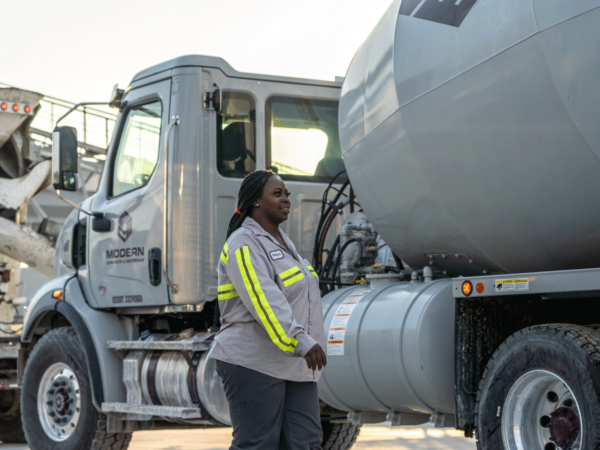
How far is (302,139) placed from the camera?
21.1 feet

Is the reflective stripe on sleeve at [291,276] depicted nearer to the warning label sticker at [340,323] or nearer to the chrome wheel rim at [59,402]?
the warning label sticker at [340,323]

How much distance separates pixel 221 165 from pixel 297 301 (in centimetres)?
273

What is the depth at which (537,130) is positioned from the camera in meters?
3.44

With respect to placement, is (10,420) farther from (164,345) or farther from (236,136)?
(236,136)

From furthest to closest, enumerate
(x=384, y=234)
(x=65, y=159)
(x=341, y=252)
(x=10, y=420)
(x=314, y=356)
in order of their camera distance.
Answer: (x=10, y=420) → (x=65, y=159) → (x=341, y=252) → (x=384, y=234) → (x=314, y=356)

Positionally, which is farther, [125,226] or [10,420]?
[10,420]

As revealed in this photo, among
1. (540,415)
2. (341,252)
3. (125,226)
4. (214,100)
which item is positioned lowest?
(540,415)

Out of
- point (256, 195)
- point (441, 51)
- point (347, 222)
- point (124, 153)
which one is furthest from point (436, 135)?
point (124, 153)

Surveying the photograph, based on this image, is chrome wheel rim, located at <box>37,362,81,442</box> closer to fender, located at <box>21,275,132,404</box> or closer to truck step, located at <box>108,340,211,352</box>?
fender, located at <box>21,275,132,404</box>

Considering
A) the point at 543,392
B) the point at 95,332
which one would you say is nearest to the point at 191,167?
the point at 95,332

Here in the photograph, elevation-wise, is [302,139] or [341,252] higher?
[302,139]

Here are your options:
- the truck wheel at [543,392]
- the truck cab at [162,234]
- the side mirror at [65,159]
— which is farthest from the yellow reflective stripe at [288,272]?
the side mirror at [65,159]

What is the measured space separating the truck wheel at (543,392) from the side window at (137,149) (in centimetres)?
338

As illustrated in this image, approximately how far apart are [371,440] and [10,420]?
3803 mm
